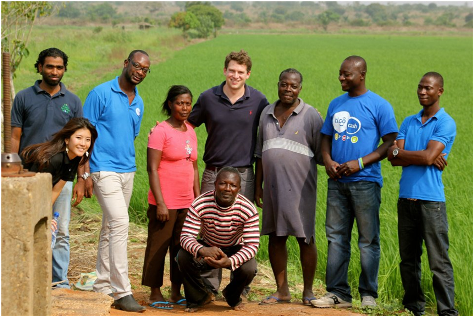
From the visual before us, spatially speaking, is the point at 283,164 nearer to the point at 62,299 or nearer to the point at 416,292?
the point at 416,292

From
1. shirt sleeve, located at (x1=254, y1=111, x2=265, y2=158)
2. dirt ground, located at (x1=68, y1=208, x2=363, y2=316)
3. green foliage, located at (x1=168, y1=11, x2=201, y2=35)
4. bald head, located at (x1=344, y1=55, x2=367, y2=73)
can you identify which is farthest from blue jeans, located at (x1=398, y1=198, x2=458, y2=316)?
green foliage, located at (x1=168, y1=11, x2=201, y2=35)

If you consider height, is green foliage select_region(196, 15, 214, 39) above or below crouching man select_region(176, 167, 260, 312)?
above

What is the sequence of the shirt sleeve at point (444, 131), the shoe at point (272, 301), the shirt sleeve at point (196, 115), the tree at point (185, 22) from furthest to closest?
the tree at point (185, 22), the shirt sleeve at point (196, 115), the shoe at point (272, 301), the shirt sleeve at point (444, 131)

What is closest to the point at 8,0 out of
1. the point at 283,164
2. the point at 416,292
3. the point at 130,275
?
the point at 130,275

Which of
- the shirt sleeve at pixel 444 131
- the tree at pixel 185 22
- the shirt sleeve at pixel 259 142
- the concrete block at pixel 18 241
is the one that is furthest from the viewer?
the tree at pixel 185 22

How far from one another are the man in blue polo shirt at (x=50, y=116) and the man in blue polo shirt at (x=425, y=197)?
2.30m

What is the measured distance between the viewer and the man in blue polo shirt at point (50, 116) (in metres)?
4.73

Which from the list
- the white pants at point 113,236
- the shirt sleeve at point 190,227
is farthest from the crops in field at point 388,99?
the white pants at point 113,236

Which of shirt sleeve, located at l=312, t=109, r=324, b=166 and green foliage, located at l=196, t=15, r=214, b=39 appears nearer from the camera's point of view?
shirt sleeve, located at l=312, t=109, r=324, b=166

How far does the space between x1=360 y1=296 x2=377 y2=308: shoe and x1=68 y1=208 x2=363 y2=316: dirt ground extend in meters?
0.15

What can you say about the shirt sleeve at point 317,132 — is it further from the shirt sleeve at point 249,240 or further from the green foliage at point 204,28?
the green foliage at point 204,28

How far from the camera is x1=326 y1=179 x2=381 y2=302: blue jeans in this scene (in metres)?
4.77

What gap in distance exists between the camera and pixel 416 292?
4.83 metres

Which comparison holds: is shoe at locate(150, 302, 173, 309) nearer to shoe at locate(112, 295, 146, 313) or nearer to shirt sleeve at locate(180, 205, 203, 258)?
shoe at locate(112, 295, 146, 313)
